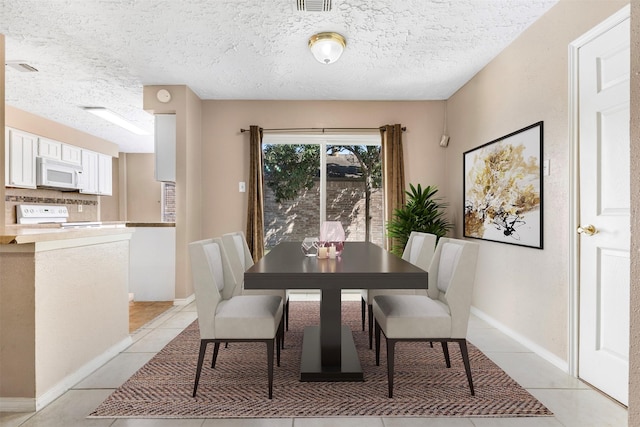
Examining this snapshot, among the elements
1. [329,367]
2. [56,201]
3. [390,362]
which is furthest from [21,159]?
[390,362]

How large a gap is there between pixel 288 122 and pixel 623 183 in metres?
3.56

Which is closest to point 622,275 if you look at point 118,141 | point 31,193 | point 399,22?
point 399,22

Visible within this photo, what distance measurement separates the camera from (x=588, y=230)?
2186 millimetres

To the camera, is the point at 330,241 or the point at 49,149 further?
the point at 49,149

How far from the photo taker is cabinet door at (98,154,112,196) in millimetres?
6980

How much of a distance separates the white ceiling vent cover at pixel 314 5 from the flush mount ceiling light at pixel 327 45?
354 mm

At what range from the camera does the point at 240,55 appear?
3.34 m

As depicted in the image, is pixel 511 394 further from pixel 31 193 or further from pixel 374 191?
pixel 31 193

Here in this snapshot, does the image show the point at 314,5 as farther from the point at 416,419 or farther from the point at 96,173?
the point at 96,173

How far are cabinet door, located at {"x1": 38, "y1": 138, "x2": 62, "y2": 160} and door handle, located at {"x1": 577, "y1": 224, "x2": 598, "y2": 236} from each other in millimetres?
6835

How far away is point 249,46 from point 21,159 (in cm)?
421

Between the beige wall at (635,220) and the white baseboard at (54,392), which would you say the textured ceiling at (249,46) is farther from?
the white baseboard at (54,392)

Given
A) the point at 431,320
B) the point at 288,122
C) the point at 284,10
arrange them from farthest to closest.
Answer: the point at 288,122 < the point at 284,10 < the point at 431,320

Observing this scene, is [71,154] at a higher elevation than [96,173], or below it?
higher
